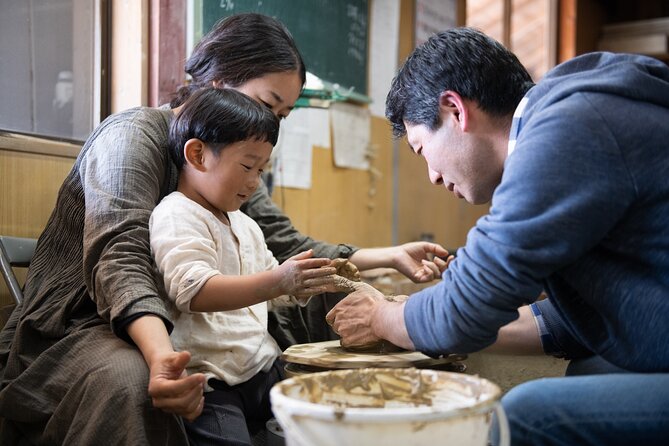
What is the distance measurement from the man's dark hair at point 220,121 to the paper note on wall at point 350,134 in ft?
7.23

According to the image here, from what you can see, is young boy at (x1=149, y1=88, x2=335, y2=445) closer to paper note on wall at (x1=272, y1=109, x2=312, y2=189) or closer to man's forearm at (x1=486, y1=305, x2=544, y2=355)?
man's forearm at (x1=486, y1=305, x2=544, y2=355)

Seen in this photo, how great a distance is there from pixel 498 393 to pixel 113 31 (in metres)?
2.43

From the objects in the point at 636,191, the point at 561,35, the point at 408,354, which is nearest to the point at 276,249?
the point at 408,354

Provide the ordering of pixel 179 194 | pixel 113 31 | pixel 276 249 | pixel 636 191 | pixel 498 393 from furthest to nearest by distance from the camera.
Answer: pixel 113 31, pixel 276 249, pixel 179 194, pixel 636 191, pixel 498 393

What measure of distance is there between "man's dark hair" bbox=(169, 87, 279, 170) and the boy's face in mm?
20

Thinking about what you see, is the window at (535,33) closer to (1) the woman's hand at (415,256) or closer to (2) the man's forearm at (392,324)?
(1) the woman's hand at (415,256)

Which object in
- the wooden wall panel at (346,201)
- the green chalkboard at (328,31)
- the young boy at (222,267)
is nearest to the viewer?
the young boy at (222,267)

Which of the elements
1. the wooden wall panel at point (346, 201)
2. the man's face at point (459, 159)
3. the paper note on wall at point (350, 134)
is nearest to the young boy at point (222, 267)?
the man's face at point (459, 159)

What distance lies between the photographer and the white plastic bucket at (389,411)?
1.09m

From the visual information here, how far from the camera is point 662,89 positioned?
148cm

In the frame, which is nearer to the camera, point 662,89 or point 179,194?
point 662,89

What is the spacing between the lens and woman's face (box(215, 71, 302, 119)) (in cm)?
233

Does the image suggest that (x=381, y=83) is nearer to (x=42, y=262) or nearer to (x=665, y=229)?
(x=42, y=262)

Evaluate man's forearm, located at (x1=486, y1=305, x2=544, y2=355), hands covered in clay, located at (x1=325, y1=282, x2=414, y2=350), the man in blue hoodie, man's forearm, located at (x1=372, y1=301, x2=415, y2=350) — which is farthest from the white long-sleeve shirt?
man's forearm, located at (x1=486, y1=305, x2=544, y2=355)
